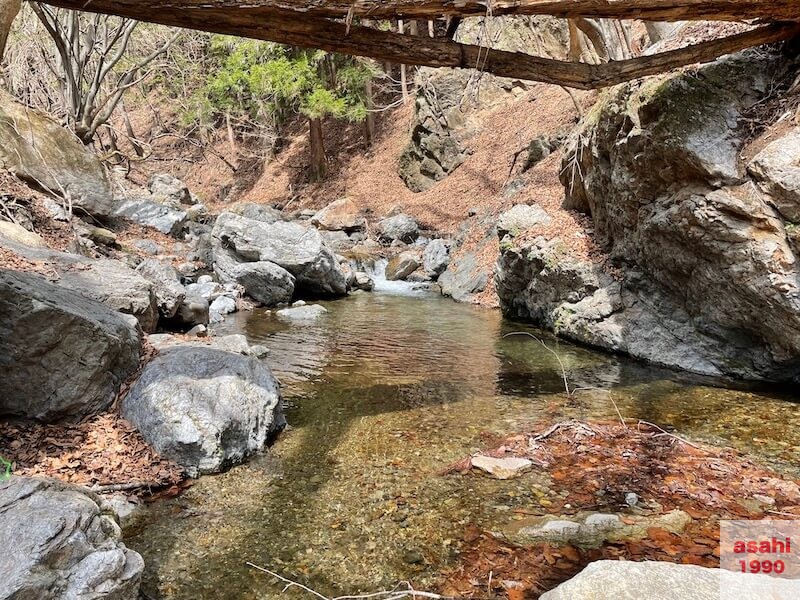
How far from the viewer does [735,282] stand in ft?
19.7

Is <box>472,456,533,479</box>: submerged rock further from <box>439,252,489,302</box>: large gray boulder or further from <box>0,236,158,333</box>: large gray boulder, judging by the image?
<box>439,252,489,302</box>: large gray boulder

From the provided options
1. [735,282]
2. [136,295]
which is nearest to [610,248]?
[735,282]

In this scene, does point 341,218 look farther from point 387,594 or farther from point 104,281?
point 387,594

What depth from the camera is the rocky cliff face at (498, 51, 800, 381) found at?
18.3 feet

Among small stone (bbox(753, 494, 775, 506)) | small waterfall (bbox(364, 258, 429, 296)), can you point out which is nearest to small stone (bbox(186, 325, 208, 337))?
small waterfall (bbox(364, 258, 429, 296))

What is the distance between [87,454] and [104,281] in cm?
339

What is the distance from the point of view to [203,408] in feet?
14.6

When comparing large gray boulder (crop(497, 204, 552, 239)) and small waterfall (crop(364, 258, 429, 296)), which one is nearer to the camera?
large gray boulder (crop(497, 204, 552, 239))

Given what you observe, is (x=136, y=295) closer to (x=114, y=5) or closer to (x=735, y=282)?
(x=114, y=5)

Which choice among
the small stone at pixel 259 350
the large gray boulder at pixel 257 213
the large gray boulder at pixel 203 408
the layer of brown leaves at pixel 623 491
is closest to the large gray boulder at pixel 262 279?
the small stone at pixel 259 350

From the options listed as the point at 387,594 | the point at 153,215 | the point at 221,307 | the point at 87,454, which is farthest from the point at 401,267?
the point at 387,594

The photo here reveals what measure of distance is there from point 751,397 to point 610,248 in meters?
3.74

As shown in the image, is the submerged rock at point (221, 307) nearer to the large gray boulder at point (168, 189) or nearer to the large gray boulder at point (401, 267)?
the large gray boulder at point (401, 267)

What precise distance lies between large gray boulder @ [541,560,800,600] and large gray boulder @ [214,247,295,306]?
34.9 feet
